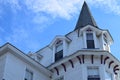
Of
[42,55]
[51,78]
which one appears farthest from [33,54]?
[51,78]

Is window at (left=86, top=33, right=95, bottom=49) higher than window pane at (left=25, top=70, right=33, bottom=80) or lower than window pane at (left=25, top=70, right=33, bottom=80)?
higher

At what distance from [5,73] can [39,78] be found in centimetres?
504

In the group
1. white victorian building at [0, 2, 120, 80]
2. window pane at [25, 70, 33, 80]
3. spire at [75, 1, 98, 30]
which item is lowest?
window pane at [25, 70, 33, 80]

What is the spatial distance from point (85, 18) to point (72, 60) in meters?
7.43

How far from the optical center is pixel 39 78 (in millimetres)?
30641

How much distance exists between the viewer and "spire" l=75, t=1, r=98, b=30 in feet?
116

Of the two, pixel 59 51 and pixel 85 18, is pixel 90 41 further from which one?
pixel 85 18

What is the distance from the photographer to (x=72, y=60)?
31.1m

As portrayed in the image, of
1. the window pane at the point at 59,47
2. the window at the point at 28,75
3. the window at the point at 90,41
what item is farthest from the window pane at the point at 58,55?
the window at the point at 28,75

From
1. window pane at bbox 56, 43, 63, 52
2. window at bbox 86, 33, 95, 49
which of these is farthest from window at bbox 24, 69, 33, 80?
window at bbox 86, 33, 95, 49

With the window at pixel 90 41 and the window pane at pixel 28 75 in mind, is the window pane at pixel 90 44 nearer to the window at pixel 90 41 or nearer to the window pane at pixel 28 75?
the window at pixel 90 41

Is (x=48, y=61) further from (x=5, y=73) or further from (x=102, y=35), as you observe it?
(x=5, y=73)

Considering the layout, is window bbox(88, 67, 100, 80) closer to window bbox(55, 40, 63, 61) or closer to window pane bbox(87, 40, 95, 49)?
window pane bbox(87, 40, 95, 49)

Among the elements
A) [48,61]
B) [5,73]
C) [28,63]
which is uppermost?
[48,61]
